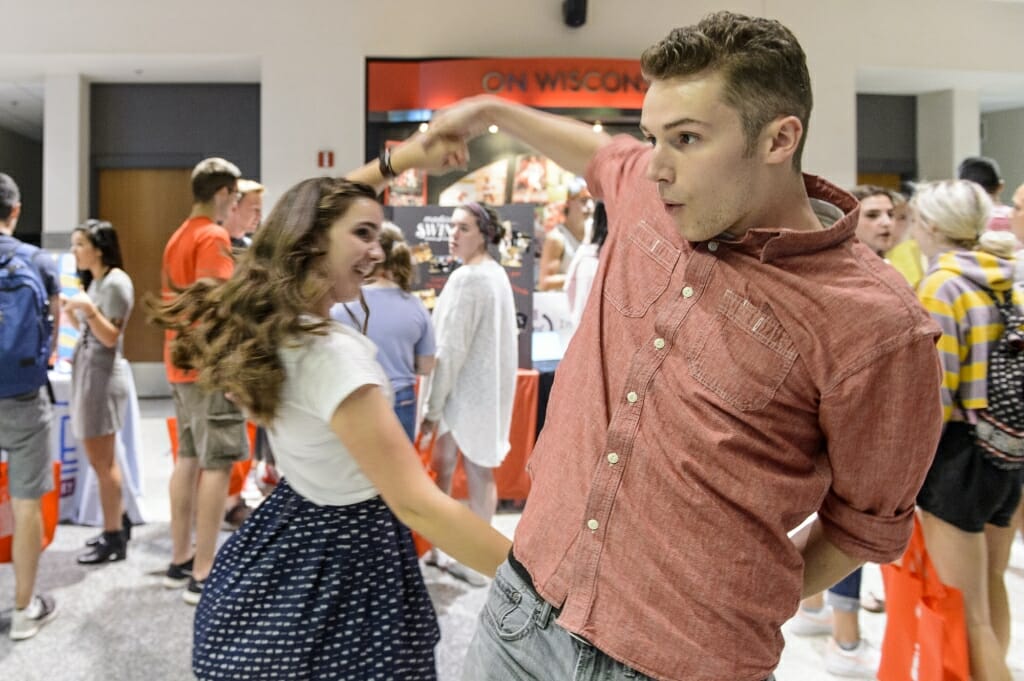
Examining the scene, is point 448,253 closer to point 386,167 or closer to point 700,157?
point 386,167

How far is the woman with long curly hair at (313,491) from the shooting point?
137 cm

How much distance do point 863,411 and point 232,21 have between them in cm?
810

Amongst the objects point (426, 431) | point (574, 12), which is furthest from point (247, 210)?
point (574, 12)

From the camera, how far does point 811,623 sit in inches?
119

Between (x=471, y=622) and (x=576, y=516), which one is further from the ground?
(x=576, y=516)

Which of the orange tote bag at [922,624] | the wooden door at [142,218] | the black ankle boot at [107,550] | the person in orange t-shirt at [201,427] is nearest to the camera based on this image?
the orange tote bag at [922,624]

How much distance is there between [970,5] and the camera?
820cm

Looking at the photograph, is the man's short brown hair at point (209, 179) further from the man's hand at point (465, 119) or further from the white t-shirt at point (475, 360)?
the man's hand at point (465, 119)

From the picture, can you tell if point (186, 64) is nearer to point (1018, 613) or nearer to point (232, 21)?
point (232, 21)

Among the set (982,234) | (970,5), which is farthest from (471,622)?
(970,5)


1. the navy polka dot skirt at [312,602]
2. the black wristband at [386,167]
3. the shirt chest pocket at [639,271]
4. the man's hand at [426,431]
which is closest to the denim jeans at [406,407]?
the man's hand at [426,431]

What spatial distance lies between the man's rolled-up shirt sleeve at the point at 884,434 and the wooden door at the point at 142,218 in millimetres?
8934

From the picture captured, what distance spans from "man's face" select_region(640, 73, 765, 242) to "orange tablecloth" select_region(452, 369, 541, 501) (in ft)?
11.1

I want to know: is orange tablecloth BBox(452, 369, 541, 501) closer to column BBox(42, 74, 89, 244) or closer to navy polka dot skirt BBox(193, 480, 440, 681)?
navy polka dot skirt BBox(193, 480, 440, 681)
